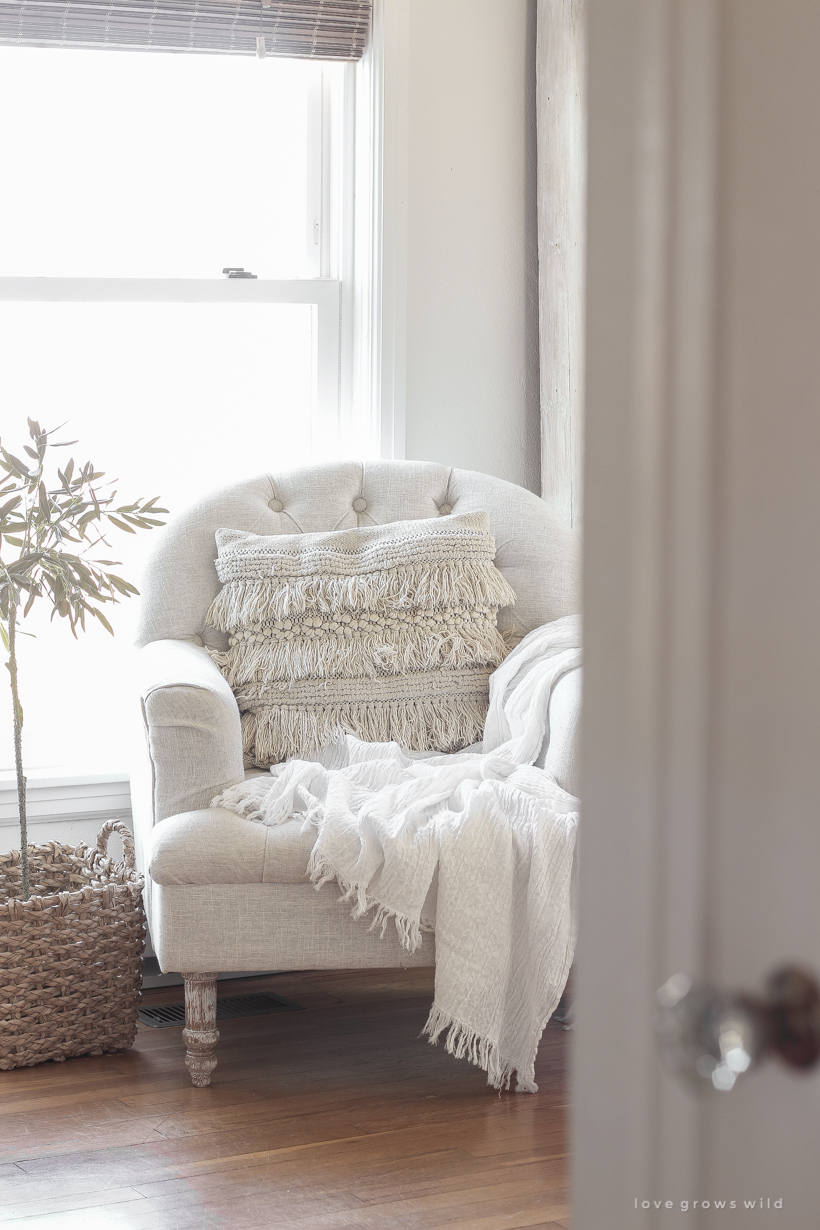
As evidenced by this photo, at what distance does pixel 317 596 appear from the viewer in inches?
92.9

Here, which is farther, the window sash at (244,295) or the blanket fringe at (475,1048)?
the window sash at (244,295)

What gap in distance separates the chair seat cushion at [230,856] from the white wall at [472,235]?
4.38 ft

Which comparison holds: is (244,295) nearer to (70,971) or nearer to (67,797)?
(67,797)

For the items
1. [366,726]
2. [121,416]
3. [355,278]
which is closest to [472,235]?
[355,278]

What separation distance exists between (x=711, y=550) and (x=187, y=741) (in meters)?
1.69

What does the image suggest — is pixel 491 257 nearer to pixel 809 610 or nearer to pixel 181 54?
pixel 181 54

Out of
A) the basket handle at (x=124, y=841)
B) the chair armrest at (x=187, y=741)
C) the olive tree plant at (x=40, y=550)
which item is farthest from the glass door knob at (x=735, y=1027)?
the basket handle at (x=124, y=841)

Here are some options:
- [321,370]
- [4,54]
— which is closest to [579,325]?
[321,370]

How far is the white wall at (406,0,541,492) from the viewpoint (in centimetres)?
295

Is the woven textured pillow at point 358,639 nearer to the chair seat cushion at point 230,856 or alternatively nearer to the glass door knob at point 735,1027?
the chair seat cushion at point 230,856

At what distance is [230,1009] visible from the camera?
2.48m

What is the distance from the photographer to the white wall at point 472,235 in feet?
9.68

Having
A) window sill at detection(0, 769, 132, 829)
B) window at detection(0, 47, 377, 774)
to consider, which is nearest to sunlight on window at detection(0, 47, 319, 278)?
window at detection(0, 47, 377, 774)

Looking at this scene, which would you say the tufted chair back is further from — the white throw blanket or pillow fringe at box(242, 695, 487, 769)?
the white throw blanket
